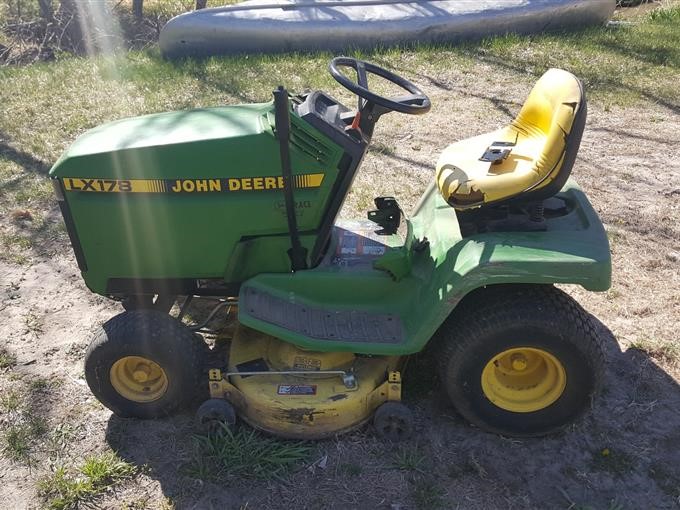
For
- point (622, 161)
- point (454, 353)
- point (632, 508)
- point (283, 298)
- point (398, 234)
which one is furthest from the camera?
point (622, 161)

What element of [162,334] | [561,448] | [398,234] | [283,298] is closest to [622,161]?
[398,234]

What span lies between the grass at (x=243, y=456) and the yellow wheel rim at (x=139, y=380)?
29 centimetres

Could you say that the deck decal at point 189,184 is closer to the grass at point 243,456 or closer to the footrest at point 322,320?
the footrest at point 322,320

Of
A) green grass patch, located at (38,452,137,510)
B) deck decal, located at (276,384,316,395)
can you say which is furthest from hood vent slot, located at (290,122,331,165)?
green grass patch, located at (38,452,137,510)

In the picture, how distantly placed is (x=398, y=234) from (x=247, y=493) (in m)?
1.48

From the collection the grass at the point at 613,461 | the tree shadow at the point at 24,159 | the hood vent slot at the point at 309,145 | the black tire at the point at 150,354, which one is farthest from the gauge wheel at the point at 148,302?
the tree shadow at the point at 24,159

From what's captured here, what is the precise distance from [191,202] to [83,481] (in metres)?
1.24

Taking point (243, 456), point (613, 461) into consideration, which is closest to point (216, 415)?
point (243, 456)

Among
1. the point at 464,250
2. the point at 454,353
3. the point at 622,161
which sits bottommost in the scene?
the point at 622,161

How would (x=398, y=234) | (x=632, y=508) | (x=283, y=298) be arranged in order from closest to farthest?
(x=632, y=508), (x=283, y=298), (x=398, y=234)

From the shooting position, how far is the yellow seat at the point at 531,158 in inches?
102

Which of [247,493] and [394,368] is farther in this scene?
[394,368]

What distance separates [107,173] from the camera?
8.94ft

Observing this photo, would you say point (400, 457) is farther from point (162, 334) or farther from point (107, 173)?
point (107, 173)
